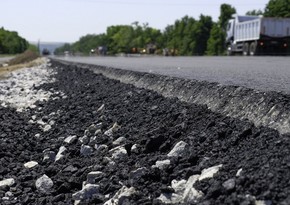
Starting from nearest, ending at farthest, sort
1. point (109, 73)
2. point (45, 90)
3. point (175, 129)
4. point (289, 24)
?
point (175, 129) → point (45, 90) → point (109, 73) → point (289, 24)

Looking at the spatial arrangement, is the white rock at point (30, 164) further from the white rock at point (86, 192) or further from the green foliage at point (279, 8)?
the green foliage at point (279, 8)

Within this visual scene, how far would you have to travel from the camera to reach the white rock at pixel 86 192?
13.6 ft

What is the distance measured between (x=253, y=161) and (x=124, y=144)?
2.21 meters

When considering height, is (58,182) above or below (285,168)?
below

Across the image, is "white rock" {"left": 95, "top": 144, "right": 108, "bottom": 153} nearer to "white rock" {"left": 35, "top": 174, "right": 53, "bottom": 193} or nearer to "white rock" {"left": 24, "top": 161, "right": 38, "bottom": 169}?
"white rock" {"left": 24, "top": 161, "right": 38, "bottom": 169}

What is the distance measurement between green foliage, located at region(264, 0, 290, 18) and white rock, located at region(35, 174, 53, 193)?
55905 millimetres

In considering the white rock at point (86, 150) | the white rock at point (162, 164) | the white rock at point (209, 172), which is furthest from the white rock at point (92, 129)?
the white rock at point (209, 172)

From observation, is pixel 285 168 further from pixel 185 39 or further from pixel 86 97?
pixel 185 39

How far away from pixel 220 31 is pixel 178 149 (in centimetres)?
6827

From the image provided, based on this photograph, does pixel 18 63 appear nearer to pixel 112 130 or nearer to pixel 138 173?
pixel 112 130

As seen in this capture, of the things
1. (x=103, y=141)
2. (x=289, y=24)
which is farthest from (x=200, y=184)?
(x=289, y=24)

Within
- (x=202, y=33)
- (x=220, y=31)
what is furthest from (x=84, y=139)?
(x=202, y=33)

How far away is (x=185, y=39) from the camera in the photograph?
82.4 metres

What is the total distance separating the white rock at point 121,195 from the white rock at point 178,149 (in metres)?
0.66
